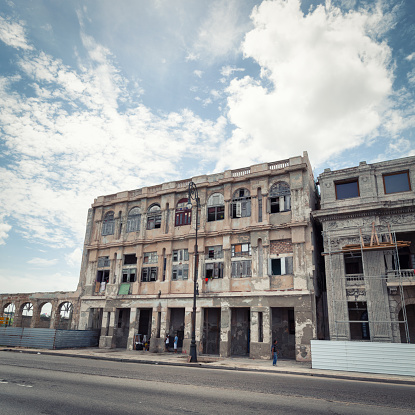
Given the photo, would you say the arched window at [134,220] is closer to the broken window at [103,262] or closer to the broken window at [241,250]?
the broken window at [103,262]

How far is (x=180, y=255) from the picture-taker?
30.2 meters

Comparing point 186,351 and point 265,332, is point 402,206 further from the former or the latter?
point 186,351

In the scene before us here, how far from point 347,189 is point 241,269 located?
10.0 meters

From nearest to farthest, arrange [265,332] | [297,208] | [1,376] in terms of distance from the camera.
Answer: [1,376] < [265,332] < [297,208]

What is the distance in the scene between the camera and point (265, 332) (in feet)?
79.8

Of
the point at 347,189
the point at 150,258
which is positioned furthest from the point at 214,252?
the point at 347,189

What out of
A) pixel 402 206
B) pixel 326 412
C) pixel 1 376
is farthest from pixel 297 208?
pixel 1 376

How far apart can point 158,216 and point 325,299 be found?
16458 millimetres

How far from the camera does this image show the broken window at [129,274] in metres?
32.3

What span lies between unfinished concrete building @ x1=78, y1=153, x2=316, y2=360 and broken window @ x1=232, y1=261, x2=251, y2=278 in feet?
0.26

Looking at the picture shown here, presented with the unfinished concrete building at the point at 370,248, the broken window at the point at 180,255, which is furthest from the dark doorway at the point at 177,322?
the unfinished concrete building at the point at 370,248

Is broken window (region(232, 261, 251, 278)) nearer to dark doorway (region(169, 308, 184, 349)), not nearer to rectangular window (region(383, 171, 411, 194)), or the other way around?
dark doorway (region(169, 308, 184, 349))

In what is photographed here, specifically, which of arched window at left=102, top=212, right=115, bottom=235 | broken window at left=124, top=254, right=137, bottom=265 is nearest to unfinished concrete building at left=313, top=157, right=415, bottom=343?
broken window at left=124, top=254, right=137, bottom=265

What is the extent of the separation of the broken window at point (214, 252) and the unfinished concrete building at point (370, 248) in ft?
27.1
